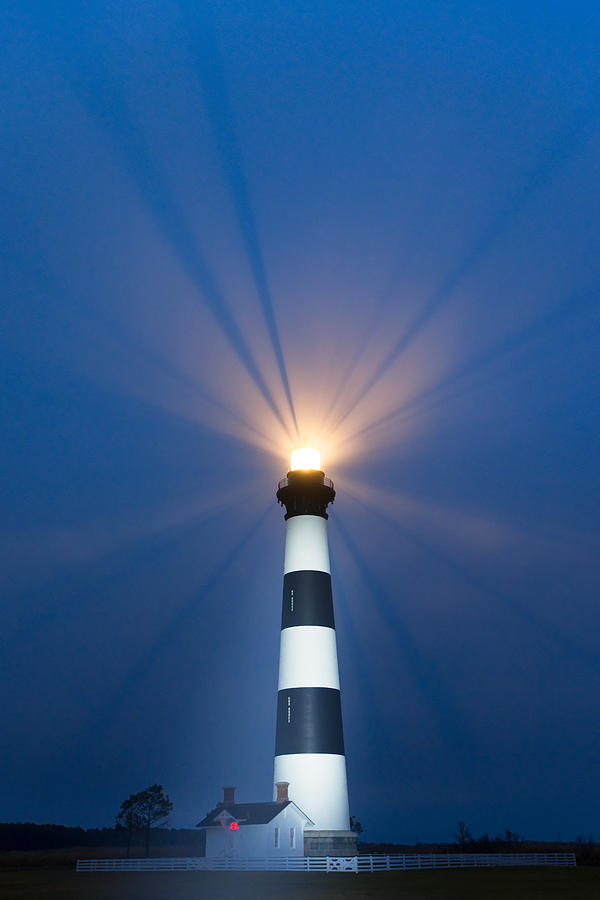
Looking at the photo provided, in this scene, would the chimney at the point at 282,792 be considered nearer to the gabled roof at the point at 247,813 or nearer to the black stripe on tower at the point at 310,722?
the gabled roof at the point at 247,813

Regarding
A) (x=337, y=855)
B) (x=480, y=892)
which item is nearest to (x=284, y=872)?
(x=337, y=855)

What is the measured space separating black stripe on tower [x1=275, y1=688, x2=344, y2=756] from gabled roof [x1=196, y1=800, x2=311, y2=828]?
241 cm

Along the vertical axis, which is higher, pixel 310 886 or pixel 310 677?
pixel 310 677

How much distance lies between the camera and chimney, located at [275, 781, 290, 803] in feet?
121

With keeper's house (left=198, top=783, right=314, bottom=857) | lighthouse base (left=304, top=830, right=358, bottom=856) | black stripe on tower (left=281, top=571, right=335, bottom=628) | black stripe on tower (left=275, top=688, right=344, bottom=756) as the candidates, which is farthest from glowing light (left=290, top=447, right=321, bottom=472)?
lighthouse base (left=304, top=830, right=358, bottom=856)

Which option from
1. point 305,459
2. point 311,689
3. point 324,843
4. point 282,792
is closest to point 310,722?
point 311,689

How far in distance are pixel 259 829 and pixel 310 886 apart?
1055 cm

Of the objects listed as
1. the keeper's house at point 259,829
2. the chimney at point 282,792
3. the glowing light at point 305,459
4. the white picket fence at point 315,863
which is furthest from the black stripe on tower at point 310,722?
the glowing light at point 305,459

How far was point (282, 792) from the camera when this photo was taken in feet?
122

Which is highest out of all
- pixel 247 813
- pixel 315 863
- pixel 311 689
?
pixel 311 689

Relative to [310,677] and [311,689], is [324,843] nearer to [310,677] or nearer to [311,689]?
[311,689]

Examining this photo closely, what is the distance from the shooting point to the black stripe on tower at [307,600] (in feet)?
131

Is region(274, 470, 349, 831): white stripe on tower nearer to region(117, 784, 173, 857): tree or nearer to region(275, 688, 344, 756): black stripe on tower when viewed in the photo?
region(275, 688, 344, 756): black stripe on tower

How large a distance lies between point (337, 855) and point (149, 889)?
42.4 feet
